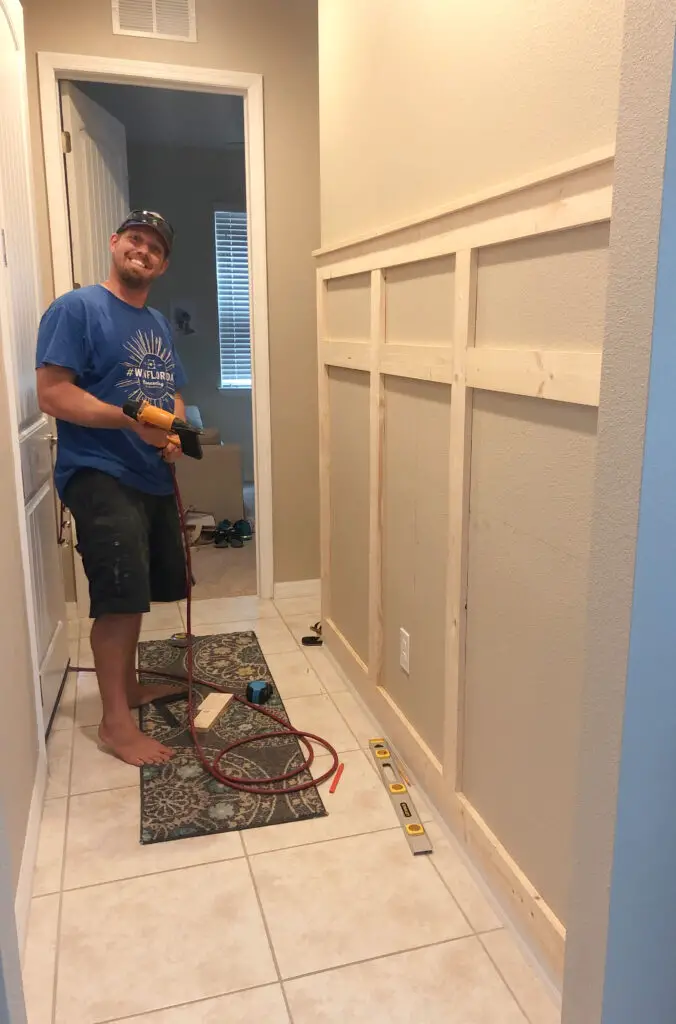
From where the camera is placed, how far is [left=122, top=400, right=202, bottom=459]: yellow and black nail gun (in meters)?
2.19

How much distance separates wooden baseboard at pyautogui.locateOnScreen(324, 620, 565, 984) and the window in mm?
4735

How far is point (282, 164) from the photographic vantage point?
3.41 m

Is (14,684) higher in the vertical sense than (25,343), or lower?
lower

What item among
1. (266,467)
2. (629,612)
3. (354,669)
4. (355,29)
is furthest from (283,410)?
(629,612)

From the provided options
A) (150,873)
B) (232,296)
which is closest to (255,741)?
(150,873)

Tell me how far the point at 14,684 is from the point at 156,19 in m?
2.75

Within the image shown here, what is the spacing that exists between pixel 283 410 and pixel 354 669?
54.4 inches

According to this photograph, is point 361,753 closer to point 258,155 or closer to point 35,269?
point 35,269

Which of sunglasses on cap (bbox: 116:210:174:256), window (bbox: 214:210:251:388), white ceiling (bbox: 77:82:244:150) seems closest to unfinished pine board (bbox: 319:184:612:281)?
sunglasses on cap (bbox: 116:210:174:256)

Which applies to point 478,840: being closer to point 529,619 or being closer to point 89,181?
point 529,619

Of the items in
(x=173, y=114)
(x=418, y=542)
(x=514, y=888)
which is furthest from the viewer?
(x=173, y=114)

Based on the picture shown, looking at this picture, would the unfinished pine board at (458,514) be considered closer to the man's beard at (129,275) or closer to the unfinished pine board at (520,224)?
the unfinished pine board at (520,224)

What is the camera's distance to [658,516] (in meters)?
0.94

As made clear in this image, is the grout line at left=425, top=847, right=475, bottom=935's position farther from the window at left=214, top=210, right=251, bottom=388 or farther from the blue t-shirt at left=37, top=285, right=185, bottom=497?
the window at left=214, top=210, right=251, bottom=388
